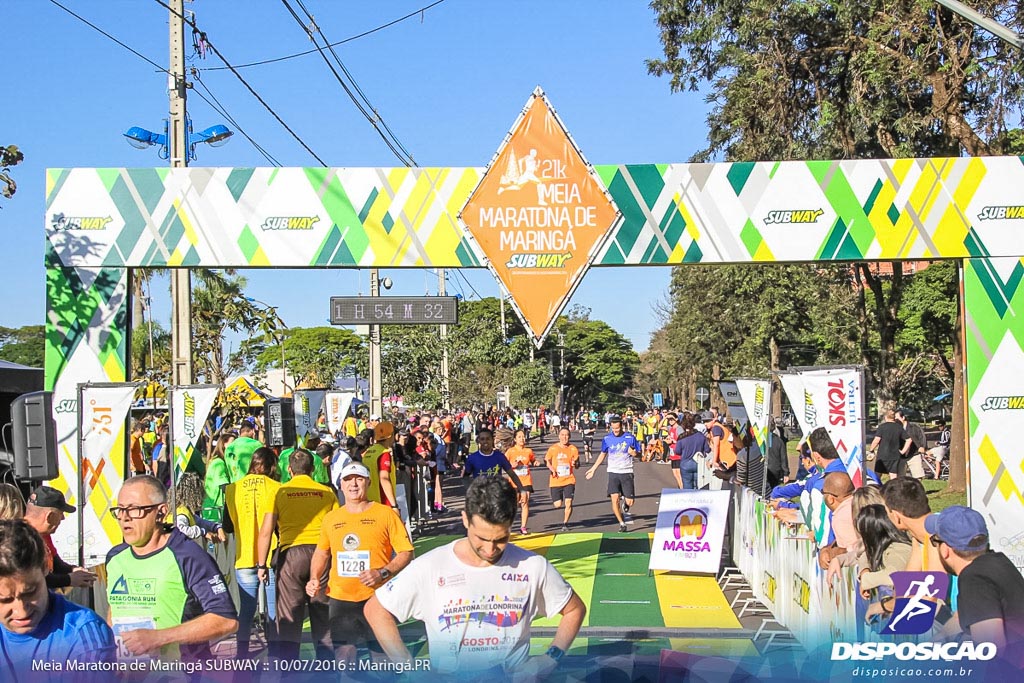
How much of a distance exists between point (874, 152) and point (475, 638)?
69.4 feet

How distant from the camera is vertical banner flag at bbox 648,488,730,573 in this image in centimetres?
1226

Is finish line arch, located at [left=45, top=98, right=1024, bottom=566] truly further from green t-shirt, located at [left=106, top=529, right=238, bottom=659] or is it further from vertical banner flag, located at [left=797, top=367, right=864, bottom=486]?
green t-shirt, located at [left=106, top=529, right=238, bottom=659]

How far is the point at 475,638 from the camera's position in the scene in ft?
14.5

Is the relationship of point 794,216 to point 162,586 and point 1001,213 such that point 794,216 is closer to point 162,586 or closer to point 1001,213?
point 1001,213

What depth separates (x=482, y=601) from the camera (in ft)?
14.6

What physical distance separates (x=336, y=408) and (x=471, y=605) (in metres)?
18.7

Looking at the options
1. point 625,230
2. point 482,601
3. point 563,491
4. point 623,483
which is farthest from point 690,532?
point 482,601

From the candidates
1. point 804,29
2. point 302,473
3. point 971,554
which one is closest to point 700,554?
point 302,473

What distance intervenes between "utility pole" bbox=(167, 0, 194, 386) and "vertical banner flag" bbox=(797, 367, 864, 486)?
8.69 meters

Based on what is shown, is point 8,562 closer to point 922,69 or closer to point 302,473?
point 302,473

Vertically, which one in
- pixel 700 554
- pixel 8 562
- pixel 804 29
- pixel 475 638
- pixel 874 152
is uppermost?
pixel 804 29

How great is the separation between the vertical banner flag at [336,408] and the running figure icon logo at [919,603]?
60.7ft

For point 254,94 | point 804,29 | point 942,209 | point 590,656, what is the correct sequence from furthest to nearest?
point 804,29 < point 254,94 < point 942,209 < point 590,656

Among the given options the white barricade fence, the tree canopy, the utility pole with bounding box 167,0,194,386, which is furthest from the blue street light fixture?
the tree canopy
